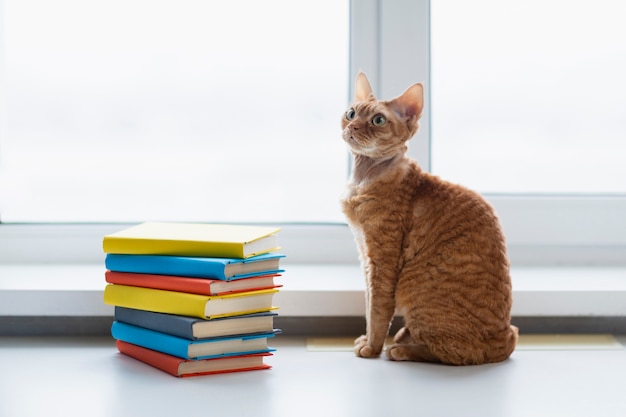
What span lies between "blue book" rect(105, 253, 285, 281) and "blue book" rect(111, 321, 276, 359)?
0.11 metres

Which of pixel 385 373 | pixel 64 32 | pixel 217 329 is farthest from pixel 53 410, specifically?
pixel 64 32

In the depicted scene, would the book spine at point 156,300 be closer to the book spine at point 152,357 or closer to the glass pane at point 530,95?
the book spine at point 152,357

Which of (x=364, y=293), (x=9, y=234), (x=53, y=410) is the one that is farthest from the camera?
(x=9, y=234)

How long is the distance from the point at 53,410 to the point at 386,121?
73 centimetres

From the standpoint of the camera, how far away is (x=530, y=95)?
6.21ft

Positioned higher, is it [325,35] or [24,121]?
[325,35]

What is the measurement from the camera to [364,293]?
152 cm

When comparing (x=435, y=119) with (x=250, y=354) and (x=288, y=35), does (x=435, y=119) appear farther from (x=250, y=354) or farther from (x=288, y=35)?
(x=250, y=354)

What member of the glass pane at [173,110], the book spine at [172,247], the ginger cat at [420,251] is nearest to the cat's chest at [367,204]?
the ginger cat at [420,251]

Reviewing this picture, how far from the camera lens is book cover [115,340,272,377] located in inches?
51.4

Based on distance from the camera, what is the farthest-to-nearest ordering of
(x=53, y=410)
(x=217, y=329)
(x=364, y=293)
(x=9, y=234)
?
(x=9, y=234)
(x=364, y=293)
(x=217, y=329)
(x=53, y=410)

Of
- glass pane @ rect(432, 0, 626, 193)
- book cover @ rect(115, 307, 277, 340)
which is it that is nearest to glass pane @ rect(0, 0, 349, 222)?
glass pane @ rect(432, 0, 626, 193)

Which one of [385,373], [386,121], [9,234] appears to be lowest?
[385,373]

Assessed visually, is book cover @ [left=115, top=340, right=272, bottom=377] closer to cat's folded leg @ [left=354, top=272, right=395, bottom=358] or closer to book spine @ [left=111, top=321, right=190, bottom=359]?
book spine @ [left=111, top=321, right=190, bottom=359]
